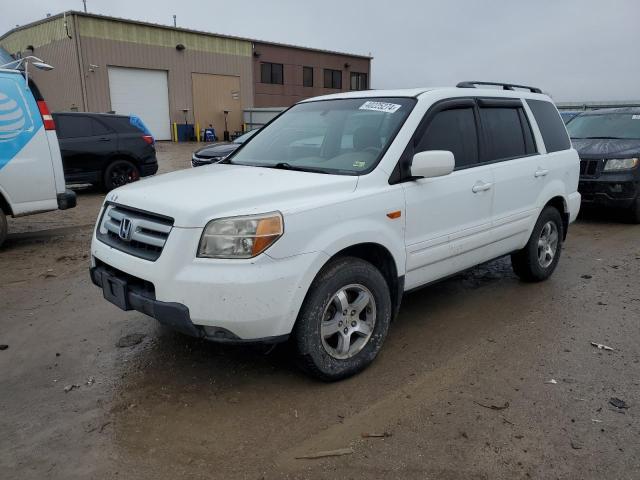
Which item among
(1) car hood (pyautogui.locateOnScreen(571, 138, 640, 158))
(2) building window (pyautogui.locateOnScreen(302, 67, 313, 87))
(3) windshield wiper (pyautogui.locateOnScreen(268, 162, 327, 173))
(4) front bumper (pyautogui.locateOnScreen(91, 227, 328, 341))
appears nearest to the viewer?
(4) front bumper (pyautogui.locateOnScreen(91, 227, 328, 341))

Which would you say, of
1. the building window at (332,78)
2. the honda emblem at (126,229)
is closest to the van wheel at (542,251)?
the honda emblem at (126,229)

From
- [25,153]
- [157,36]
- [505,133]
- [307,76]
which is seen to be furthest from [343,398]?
[307,76]

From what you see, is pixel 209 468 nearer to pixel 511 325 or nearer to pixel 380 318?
pixel 380 318

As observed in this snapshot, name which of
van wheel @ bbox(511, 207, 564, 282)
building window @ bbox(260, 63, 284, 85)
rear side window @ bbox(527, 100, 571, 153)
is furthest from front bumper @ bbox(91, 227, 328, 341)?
building window @ bbox(260, 63, 284, 85)

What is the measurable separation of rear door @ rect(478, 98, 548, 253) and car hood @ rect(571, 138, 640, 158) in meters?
4.23

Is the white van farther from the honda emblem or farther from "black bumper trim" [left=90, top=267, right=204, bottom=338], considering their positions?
"black bumper trim" [left=90, top=267, right=204, bottom=338]

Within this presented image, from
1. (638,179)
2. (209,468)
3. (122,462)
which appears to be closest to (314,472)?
(209,468)

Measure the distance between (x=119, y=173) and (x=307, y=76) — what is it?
99.7 ft

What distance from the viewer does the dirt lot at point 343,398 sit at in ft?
8.63

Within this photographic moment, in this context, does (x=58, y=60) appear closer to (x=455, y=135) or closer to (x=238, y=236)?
(x=455, y=135)

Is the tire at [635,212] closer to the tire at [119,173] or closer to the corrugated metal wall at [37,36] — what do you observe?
the tire at [119,173]

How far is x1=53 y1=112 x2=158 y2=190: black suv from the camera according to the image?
34.9 feet

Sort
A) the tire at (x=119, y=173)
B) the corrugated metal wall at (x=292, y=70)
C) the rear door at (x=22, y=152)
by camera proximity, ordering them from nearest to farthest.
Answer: the rear door at (x=22, y=152)
the tire at (x=119, y=173)
the corrugated metal wall at (x=292, y=70)

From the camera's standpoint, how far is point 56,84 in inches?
1124
